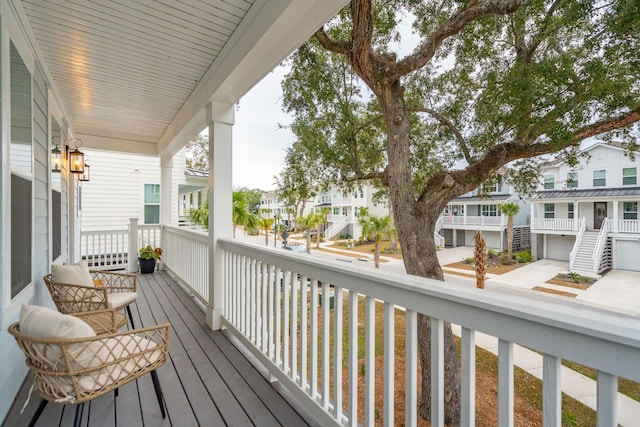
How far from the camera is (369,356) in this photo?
1.45m

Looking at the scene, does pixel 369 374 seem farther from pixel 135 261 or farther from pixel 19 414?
pixel 135 261

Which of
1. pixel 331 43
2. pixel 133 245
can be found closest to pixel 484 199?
pixel 331 43

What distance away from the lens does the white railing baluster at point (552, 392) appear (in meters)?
0.84

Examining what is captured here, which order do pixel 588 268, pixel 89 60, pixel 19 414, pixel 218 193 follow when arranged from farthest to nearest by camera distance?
1. pixel 218 193
2. pixel 89 60
3. pixel 588 268
4. pixel 19 414

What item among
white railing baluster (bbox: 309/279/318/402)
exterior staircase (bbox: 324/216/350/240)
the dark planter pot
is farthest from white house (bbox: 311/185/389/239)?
white railing baluster (bbox: 309/279/318/402)

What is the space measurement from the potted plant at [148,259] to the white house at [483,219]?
5520 millimetres

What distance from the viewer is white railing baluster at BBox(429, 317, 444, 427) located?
45.3 inches

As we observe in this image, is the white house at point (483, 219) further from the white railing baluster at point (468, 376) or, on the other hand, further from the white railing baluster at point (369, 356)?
the white railing baluster at point (468, 376)

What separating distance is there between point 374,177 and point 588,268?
3.15 metres

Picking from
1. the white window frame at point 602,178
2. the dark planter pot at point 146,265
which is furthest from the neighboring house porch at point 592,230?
the dark planter pot at point 146,265

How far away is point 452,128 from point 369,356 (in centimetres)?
387

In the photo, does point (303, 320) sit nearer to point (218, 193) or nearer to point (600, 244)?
point (218, 193)

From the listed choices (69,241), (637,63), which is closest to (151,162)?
(69,241)

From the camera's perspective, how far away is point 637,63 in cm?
260
